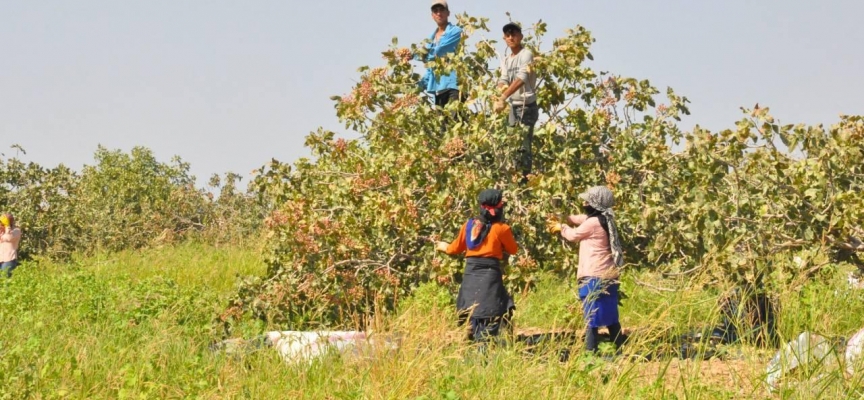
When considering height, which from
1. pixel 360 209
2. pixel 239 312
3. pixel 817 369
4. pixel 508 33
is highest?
pixel 508 33

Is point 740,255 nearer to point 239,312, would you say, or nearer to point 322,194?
point 322,194

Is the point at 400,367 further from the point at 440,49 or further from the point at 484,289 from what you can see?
the point at 440,49

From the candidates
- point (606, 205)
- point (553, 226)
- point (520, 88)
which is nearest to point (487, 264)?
point (553, 226)

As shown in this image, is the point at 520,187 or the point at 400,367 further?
the point at 520,187

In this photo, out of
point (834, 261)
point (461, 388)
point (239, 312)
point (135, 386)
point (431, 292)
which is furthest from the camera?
point (431, 292)

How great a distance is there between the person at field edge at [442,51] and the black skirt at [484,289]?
1.62 metres

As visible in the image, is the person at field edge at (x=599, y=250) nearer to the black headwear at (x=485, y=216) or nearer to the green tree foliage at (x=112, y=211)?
the black headwear at (x=485, y=216)

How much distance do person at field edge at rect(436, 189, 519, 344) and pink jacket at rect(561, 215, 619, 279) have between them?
1.81 ft

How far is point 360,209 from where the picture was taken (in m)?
9.11

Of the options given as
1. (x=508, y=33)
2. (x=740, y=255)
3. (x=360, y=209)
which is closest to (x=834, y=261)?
(x=740, y=255)

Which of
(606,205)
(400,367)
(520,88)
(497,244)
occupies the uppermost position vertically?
(520,88)

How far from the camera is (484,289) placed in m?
8.16

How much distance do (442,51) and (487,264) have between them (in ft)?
7.85

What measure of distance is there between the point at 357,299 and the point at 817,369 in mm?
4544
